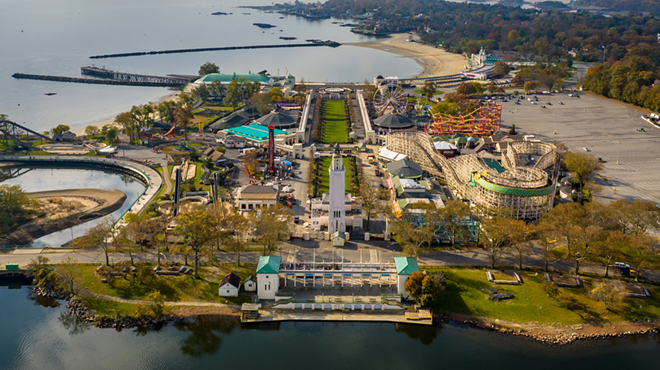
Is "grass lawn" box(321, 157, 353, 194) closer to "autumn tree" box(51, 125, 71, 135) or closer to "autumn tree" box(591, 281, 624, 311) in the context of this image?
"autumn tree" box(591, 281, 624, 311)

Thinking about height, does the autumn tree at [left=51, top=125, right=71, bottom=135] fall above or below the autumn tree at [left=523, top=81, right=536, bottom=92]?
below

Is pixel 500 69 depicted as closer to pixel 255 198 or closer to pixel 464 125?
pixel 464 125

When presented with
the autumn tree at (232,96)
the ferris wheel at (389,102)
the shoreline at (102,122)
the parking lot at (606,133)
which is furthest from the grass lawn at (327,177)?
the shoreline at (102,122)

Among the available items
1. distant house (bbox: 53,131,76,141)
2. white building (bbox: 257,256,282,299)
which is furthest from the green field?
white building (bbox: 257,256,282,299)

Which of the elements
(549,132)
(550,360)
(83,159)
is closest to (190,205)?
(83,159)

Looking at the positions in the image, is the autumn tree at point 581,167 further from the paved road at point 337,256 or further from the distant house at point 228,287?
the distant house at point 228,287

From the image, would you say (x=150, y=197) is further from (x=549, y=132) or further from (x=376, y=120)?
(x=549, y=132)
